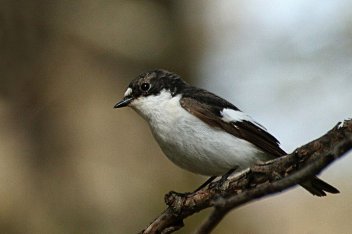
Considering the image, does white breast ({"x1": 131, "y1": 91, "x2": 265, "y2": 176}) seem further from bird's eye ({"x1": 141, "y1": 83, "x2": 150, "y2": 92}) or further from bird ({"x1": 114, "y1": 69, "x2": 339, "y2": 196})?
bird's eye ({"x1": 141, "y1": 83, "x2": 150, "y2": 92})

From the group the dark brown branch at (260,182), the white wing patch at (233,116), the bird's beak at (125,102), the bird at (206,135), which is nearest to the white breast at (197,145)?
the bird at (206,135)

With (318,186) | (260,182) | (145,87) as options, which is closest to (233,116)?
(145,87)

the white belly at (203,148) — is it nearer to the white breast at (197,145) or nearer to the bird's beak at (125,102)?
the white breast at (197,145)

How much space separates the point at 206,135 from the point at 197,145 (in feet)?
0.37

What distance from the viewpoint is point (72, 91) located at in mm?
9352

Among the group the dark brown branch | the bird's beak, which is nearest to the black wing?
the bird's beak

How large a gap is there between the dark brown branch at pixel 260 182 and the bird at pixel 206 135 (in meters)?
0.49

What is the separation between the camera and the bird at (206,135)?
4.59 meters

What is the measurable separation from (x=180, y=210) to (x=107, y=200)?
15.5 ft

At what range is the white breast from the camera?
4586mm

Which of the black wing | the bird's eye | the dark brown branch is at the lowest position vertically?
the dark brown branch

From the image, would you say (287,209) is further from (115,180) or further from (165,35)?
(165,35)

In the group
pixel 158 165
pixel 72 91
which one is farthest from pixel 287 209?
pixel 72 91

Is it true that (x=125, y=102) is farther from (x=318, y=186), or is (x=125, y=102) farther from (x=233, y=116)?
(x=318, y=186)
